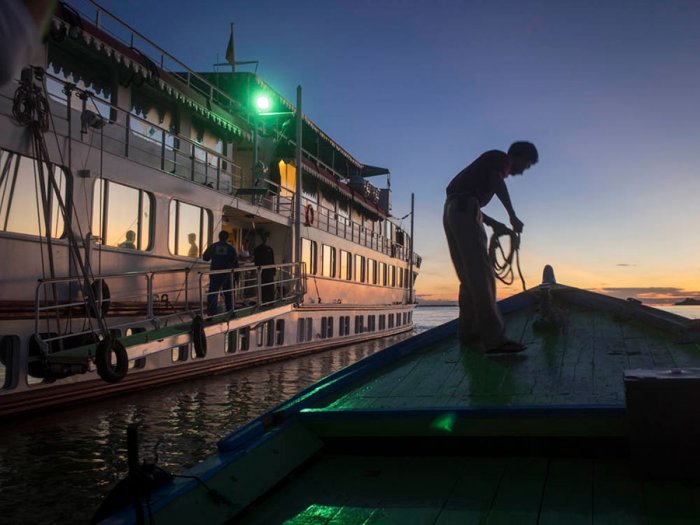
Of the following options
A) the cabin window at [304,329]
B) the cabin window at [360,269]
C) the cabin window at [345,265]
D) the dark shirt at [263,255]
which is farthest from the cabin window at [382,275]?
the dark shirt at [263,255]

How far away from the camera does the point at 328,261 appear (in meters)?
21.2

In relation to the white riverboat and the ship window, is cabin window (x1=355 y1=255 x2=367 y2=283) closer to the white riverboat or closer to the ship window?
the white riverboat

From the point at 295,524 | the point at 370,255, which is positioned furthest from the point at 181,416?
the point at 370,255

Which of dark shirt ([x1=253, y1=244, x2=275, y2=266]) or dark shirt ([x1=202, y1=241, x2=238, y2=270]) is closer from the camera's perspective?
dark shirt ([x1=202, y1=241, x2=238, y2=270])

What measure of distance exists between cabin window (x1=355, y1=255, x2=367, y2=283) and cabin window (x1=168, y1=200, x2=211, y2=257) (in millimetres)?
10579

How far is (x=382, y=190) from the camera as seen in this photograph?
3141cm

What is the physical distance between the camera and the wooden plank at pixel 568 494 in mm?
2582

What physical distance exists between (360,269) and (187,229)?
12.0 m

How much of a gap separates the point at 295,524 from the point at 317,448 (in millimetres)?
978

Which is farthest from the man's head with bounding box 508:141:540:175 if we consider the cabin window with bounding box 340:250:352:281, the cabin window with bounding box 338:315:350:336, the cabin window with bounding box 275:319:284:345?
the cabin window with bounding box 340:250:352:281

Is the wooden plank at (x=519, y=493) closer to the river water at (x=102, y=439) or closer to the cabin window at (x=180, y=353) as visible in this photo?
the river water at (x=102, y=439)

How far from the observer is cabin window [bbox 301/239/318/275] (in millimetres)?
19439

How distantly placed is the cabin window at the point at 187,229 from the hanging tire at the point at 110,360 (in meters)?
4.69

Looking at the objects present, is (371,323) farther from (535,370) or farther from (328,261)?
(535,370)
